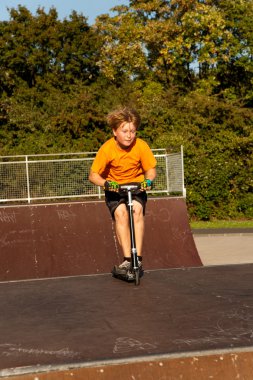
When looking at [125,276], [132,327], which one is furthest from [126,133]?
[132,327]

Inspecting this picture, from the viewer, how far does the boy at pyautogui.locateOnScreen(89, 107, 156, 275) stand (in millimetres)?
5859

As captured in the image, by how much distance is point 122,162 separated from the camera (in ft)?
19.8

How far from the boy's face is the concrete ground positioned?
22.9 ft

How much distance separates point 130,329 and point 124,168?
267cm

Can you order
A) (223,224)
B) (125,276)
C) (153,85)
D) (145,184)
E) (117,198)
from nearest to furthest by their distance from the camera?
(125,276) → (145,184) → (117,198) → (223,224) → (153,85)

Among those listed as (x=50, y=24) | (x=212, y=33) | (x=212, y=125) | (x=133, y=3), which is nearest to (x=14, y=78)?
(x=50, y=24)

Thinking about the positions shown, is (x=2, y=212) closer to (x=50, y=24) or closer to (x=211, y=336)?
(x=211, y=336)

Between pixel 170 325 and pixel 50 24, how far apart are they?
3733 cm

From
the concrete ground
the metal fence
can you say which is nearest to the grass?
the concrete ground

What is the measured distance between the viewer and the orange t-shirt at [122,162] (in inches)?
235

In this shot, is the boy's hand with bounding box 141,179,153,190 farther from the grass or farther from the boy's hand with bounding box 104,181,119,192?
the grass

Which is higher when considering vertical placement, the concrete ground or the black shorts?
the black shorts

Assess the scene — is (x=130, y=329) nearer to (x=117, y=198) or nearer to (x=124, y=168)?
(x=117, y=198)

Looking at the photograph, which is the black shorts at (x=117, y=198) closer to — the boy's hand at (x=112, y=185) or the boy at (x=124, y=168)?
the boy at (x=124, y=168)
